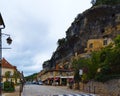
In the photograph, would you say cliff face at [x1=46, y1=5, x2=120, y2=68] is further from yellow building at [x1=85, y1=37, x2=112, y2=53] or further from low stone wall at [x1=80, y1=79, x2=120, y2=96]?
low stone wall at [x1=80, y1=79, x2=120, y2=96]

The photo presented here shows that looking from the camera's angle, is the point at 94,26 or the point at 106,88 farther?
the point at 94,26

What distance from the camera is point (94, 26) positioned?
117 meters

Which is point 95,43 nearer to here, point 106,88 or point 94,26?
point 94,26

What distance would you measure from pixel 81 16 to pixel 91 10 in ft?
17.7

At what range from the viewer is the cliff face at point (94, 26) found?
366 ft

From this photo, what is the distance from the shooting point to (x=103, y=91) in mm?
47062

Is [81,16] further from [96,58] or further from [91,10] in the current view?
[96,58]

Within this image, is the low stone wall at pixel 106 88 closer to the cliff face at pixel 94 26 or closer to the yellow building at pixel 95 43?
the yellow building at pixel 95 43

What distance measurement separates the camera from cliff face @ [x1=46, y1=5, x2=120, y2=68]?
4397 inches

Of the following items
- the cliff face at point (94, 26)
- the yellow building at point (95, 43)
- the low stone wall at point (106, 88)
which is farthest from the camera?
the cliff face at point (94, 26)

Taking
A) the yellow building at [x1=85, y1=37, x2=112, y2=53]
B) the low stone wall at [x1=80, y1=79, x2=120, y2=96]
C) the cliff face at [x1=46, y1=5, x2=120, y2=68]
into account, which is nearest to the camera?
the low stone wall at [x1=80, y1=79, x2=120, y2=96]

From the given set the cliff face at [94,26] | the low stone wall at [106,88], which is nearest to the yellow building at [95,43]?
the cliff face at [94,26]

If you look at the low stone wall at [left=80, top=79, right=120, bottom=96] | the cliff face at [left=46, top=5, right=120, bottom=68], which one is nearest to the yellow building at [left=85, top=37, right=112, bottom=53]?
the cliff face at [left=46, top=5, right=120, bottom=68]

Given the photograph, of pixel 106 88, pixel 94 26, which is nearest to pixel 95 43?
pixel 94 26
